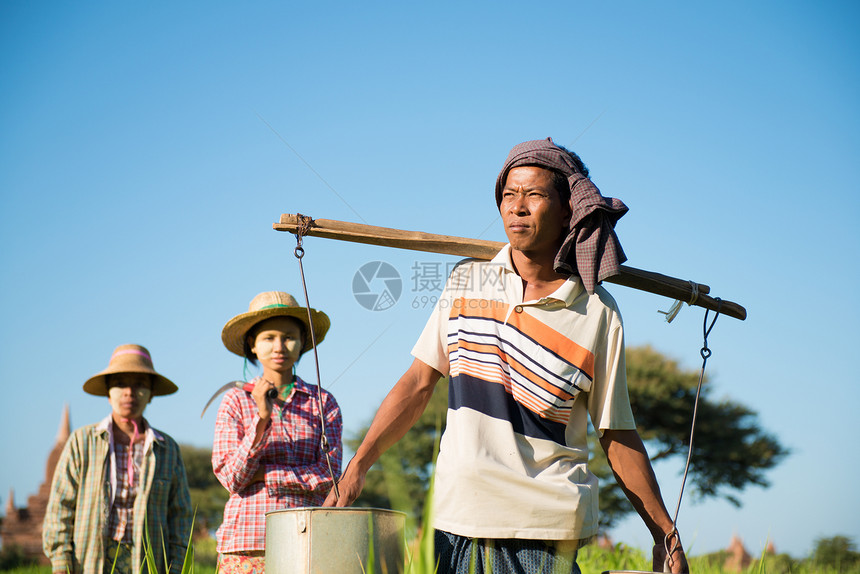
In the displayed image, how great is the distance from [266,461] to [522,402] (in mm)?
1733

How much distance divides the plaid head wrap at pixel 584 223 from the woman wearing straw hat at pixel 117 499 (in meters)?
3.16

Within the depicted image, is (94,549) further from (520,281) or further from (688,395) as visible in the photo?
(688,395)

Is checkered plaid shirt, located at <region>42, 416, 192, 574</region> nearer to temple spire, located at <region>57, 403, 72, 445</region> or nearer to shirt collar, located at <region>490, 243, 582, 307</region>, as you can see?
shirt collar, located at <region>490, 243, 582, 307</region>

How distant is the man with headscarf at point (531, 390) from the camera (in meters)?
2.25

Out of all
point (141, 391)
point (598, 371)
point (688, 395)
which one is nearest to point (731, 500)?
point (688, 395)

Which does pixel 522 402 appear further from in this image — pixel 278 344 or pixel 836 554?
pixel 836 554

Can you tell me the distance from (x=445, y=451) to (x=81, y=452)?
318 centimetres

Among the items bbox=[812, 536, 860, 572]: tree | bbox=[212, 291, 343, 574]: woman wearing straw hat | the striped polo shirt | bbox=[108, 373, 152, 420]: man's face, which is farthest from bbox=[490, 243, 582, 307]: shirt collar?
bbox=[812, 536, 860, 572]: tree

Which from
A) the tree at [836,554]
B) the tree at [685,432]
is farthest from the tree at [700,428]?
the tree at [836,554]

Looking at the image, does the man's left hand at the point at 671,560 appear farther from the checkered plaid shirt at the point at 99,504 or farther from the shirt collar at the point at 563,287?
the checkered plaid shirt at the point at 99,504

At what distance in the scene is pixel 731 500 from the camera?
21281mm

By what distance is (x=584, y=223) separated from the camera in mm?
2523

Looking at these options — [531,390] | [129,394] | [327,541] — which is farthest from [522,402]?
[129,394]

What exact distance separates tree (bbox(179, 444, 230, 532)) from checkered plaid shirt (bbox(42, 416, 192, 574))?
725 inches
